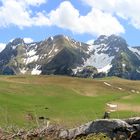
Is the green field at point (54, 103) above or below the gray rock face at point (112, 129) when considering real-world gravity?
below

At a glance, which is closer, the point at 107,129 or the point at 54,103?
the point at 107,129

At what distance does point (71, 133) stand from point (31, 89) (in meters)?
68.5

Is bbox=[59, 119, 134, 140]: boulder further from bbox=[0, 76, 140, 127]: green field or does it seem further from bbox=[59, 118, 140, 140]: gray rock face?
bbox=[0, 76, 140, 127]: green field

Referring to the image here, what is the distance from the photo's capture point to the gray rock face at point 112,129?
9266mm

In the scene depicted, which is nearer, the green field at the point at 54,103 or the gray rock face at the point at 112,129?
the gray rock face at the point at 112,129

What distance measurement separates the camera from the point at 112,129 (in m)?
9.28

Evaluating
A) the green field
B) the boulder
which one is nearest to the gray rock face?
the boulder

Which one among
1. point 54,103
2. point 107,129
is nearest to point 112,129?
point 107,129

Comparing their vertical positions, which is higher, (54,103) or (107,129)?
(107,129)

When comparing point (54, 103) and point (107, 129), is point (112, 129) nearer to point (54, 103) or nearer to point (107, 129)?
point (107, 129)

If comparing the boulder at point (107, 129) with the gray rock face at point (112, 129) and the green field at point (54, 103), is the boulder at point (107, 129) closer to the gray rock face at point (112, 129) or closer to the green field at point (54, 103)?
the gray rock face at point (112, 129)

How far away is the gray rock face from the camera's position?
30.4 ft

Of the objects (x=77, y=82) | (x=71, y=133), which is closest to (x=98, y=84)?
(x=77, y=82)

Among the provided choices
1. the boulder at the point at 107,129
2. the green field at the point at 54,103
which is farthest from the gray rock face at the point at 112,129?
the green field at the point at 54,103
